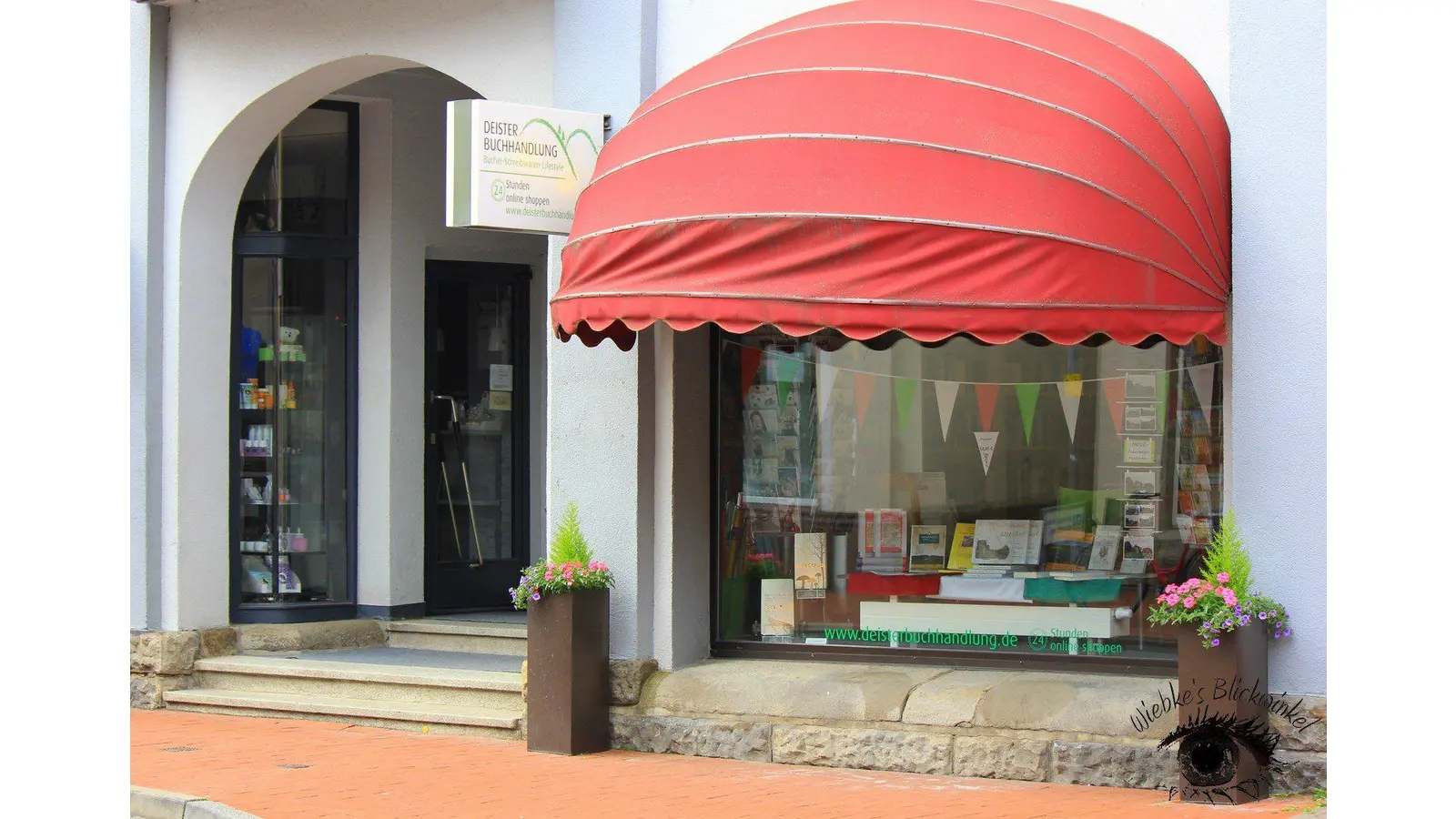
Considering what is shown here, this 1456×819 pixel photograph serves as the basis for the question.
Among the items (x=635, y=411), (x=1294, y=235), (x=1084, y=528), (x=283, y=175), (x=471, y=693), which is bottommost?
(x=471, y=693)

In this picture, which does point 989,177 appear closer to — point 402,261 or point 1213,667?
point 1213,667

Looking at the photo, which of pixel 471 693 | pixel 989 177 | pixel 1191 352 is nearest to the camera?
pixel 989 177

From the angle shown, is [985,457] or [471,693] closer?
→ [985,457]

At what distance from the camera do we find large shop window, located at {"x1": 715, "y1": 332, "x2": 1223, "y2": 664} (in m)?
8.80

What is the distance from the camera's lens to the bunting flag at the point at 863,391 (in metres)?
9.69

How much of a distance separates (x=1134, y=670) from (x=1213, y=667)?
1251mm

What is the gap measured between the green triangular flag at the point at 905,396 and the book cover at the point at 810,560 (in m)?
0.86

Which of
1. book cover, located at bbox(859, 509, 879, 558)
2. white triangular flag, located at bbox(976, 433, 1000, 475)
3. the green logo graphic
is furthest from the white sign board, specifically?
white triangular flag, located at bbox(976, 433, 1000, 475)

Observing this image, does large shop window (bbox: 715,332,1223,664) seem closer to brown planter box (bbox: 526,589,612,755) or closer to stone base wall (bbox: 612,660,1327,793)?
stone base wall (bbox: 612,660,1327,793)

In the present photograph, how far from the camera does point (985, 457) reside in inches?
370

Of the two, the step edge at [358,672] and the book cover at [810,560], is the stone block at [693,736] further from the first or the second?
the book cover at [810,560]

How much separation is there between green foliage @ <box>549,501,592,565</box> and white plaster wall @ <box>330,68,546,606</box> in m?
3.17

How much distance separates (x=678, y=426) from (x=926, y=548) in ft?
5.44

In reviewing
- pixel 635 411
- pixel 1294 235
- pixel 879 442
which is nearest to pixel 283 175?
pixel 635 411
